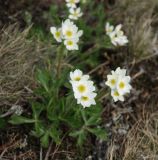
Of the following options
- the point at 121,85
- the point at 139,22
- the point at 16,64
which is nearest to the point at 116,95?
the point at 121,85

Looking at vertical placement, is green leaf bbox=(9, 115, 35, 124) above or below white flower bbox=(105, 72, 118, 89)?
below

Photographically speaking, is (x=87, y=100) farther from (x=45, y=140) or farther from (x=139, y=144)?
(x=139, y=144)

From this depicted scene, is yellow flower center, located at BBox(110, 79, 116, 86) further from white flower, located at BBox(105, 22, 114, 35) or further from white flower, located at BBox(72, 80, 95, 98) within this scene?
white flower, located at BBox(105, 22, 114, 35)

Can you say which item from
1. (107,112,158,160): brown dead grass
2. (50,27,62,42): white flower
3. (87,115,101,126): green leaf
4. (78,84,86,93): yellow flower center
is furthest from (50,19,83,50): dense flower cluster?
(107,112,158,160): brown dead grass

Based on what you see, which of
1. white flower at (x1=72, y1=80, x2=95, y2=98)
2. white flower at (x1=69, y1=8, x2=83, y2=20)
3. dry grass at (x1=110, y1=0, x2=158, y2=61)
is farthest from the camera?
dry grass at (x1=110, y1=0, x2=158, y2=61)

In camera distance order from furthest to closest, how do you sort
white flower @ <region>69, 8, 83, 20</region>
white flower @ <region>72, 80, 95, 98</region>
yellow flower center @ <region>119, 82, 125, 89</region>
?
white flower @ <region>69, 8, 83, 20</region> → yellow flower center @ <region>119, 82, 125, 89</region> → white flower @ <region>72, 80, 95, 98</region>

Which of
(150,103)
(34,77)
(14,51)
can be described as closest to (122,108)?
(150,103)

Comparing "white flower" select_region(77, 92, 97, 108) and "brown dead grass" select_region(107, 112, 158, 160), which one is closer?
"white flower" select_region(77, 92, 97, 108)

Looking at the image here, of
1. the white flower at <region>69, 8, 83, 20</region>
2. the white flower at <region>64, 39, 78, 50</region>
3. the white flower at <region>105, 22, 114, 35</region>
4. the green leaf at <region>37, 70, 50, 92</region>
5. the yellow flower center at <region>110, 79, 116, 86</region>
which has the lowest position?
the yellow flower center at <region>110, 79, 116, 86</region>
